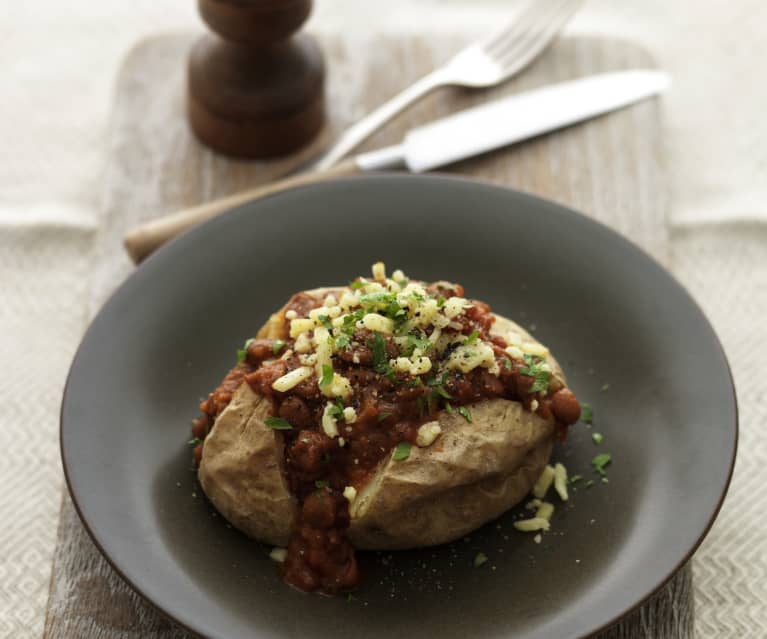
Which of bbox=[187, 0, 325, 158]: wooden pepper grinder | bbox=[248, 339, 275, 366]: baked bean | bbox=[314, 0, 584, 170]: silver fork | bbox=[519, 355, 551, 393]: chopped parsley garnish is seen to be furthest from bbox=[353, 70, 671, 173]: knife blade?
bbox=[519, 355, 551, 393]: chopped parsley garnish

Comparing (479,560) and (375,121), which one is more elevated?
(375,121)

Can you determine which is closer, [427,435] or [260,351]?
[427,435]

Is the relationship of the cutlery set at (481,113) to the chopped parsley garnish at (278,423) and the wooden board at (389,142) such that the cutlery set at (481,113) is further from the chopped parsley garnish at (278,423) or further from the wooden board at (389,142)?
the chopped parsley garnish at (278,423)

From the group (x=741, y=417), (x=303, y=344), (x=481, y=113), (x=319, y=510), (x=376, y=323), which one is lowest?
(x=741, y=417)

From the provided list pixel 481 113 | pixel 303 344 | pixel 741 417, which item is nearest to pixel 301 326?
pixel 303 344

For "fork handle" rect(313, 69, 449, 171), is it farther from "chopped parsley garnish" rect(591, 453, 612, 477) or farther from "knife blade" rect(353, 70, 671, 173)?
"chopped parsley garnish" rect(591, 453, 612, 477)

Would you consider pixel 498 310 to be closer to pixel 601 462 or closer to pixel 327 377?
pixel 601 462
